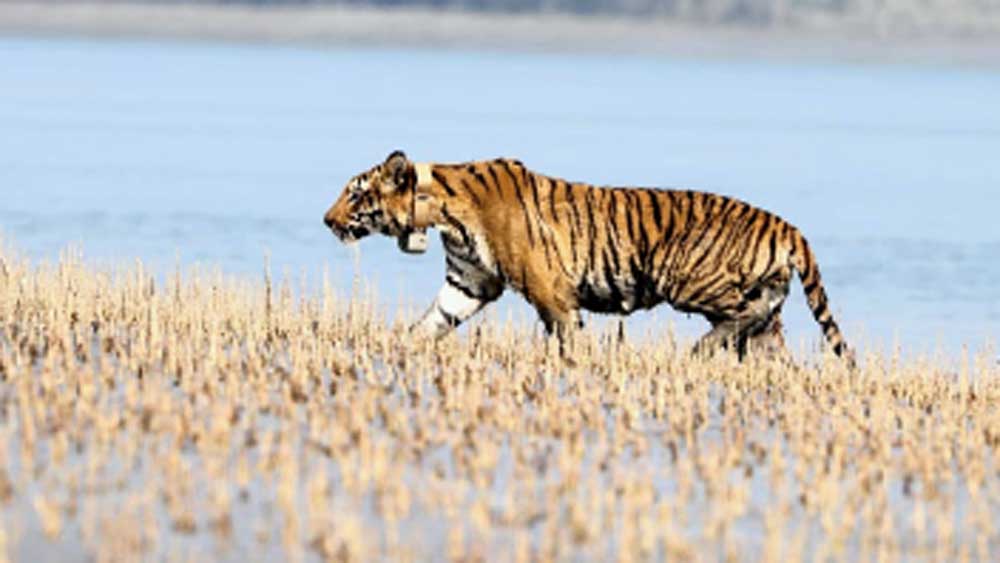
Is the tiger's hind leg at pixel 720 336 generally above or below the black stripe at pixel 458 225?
below

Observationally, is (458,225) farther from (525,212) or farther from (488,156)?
(488,156)

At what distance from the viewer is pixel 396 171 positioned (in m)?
14.8

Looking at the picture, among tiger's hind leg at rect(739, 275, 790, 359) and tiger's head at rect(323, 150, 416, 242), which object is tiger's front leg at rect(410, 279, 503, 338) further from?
tiger's hind leg at rect(739, 275, 790, 359)

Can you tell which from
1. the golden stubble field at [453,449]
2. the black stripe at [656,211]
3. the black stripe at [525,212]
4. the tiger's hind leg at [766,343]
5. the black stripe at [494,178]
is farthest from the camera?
the tiger's hind leg at [766,343]

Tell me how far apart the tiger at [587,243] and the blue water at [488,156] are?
7.54ft

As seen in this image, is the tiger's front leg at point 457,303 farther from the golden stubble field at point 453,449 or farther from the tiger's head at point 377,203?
the tiger's head at point 377,203

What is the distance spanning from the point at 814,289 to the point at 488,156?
1511 inches

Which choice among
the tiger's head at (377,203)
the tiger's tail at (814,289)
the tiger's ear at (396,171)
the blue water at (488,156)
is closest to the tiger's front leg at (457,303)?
the tiger's head at (377,203)

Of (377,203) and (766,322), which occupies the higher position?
(377,203)

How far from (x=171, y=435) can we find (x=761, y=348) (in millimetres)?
5709

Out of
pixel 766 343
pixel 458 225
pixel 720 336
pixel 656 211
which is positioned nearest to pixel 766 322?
pixel 766 343

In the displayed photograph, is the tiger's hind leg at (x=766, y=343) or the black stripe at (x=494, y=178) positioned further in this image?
the tiger's hind leg at (x=766, y=343)

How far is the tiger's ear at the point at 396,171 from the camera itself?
579 inches

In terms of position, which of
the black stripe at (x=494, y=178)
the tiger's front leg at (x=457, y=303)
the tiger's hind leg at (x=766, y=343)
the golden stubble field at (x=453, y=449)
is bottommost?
the golden stubble field at (x=453, y=449)
